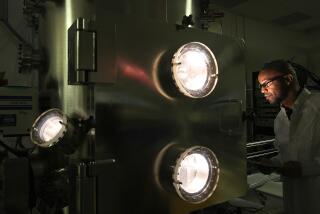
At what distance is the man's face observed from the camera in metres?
1.28

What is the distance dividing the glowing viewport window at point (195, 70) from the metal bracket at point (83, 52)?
14cm

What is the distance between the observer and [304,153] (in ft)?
4.22

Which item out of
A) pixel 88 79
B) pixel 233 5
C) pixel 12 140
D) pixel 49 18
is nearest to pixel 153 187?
pixel 88 79

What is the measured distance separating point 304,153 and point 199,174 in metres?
1.04

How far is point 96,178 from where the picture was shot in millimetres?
373

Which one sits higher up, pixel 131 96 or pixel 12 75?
pixel 12 75

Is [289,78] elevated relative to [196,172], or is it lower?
elevated

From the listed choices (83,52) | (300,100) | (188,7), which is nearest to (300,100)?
(300,100)

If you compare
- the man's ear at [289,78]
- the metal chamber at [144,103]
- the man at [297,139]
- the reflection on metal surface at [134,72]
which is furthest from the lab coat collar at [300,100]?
the reflection on metal surface at [134,72]

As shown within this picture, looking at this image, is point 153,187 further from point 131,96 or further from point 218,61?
point 218,61

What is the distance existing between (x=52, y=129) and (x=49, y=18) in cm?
24

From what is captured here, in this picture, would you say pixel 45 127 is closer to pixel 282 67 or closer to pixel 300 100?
pixel 282 67

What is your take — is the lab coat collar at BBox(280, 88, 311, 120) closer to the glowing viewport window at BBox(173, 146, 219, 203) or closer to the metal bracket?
the glowing viewport window at BBox(173, 146, 219, 203)

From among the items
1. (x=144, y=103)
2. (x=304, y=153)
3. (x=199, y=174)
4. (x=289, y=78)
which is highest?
(x=289, y=78)
